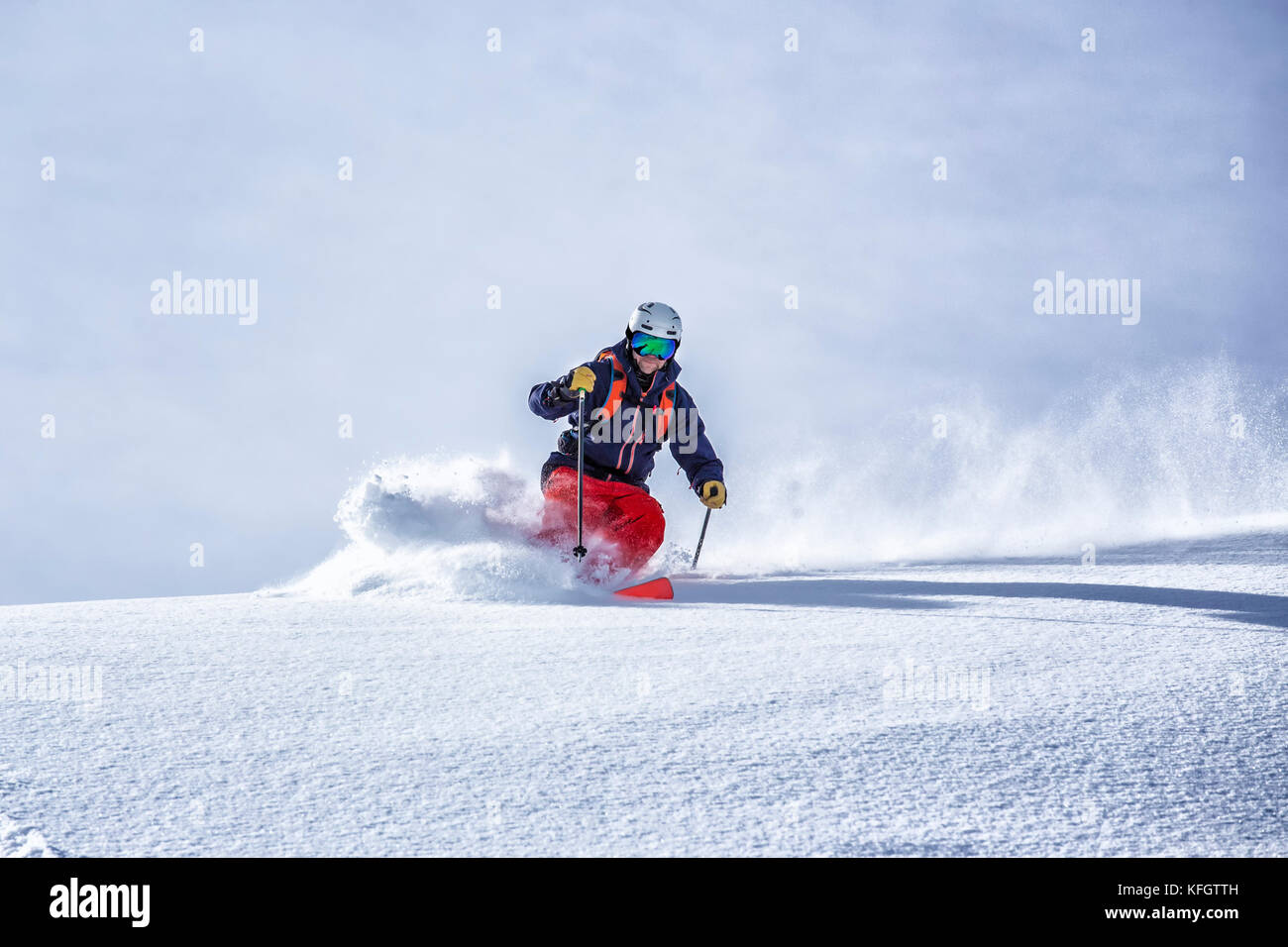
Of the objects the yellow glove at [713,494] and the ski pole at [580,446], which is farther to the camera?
the yellow glove at [713,494]

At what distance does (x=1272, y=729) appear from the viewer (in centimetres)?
303

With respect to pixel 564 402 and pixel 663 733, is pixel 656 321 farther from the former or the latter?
pixel 663 733

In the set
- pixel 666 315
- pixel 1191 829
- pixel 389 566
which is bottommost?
pixel 1191 829

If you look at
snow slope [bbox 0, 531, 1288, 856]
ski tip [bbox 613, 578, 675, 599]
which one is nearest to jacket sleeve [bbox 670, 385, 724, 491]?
ski tip [bbox 613, 578, 675, 599]

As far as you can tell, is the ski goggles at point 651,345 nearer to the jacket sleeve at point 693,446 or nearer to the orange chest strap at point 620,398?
the orange chest strap at point 620,398

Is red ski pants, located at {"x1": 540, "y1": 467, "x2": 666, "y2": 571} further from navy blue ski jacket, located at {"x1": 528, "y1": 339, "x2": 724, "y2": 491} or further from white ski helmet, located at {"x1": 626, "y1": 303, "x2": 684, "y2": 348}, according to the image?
white ski helmet, located at {"x1": 626, "y1": 303, "x2": 684, "y2": 348}

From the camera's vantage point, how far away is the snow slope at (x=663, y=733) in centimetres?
241

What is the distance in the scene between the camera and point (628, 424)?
23.8ft

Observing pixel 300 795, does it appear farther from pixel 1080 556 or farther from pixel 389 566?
pixel 1080 556

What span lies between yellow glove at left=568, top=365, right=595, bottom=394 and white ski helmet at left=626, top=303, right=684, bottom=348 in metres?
0.44

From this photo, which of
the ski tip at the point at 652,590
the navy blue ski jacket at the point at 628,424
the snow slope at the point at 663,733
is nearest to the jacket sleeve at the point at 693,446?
the navy blue ski jacket at the point at 628,424

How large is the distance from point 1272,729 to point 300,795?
2.72m

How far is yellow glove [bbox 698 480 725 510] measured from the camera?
24.6 feet
